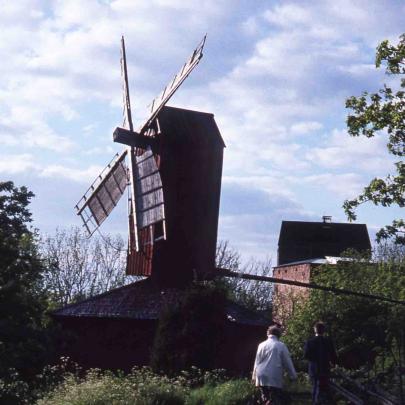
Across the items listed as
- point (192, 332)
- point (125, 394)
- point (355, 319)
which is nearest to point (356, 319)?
point (355, 319)

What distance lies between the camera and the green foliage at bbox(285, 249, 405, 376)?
3462cm

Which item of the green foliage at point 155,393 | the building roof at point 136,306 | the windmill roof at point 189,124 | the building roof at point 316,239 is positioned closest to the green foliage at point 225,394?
the green foliage at point 155,393

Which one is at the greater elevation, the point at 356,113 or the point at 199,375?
the point at 356,113

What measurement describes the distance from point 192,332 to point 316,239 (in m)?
49.3

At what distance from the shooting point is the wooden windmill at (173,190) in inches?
1288

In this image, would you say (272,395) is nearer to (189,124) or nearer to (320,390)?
(320,390)

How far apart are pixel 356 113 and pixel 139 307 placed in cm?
925

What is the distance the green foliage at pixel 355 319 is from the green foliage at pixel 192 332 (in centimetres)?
859

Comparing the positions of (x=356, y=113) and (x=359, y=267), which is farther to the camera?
(x=359, y=267)

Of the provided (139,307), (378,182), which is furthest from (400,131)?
(139,307)

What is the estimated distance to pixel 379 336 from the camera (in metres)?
34.7

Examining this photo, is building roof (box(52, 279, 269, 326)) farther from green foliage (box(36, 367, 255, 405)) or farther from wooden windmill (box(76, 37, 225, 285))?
green foliage (box(36, 367, 255, 405))

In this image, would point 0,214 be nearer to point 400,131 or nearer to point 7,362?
point 7,362

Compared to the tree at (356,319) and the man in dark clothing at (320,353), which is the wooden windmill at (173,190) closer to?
the tree at (356,319)
